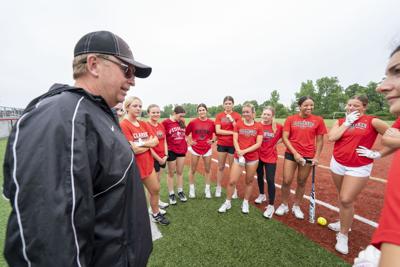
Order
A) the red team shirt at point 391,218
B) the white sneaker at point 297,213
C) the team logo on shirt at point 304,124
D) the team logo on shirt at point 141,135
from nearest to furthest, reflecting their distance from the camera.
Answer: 1. the red team shirt at point 391,218
2. the team logo on shirt at point 141,135
3. the team logo on shirt at point 304,124
4. the white sneaker at point 297,213

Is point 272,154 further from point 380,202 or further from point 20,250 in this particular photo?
point 20,250

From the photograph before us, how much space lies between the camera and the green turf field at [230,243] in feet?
9.99

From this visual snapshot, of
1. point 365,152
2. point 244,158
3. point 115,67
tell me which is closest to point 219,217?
point 244,158

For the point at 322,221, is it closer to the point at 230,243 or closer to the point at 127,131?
the point at 230,243

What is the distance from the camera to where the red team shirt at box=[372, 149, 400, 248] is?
67 cm

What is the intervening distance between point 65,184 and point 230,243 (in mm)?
3335

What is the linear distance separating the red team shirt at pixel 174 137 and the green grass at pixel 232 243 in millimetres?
1559

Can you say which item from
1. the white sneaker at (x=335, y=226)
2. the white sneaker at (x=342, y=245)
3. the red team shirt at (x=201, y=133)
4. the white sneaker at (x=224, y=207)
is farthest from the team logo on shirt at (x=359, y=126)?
the red team shirt at (x=201, y=133)

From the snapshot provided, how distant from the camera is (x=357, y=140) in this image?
3.24 meters

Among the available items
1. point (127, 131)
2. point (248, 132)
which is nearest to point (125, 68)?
point (127, 131)

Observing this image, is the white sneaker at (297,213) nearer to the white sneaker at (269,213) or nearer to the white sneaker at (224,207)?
the white sneaker at (269,213)

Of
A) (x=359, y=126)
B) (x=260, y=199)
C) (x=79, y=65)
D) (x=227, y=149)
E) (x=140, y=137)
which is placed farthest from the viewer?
(x=227, y=149)

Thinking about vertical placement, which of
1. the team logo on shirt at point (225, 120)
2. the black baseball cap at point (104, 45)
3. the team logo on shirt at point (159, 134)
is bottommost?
the team logo on shirt at point (159, 134)

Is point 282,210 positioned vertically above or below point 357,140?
below
